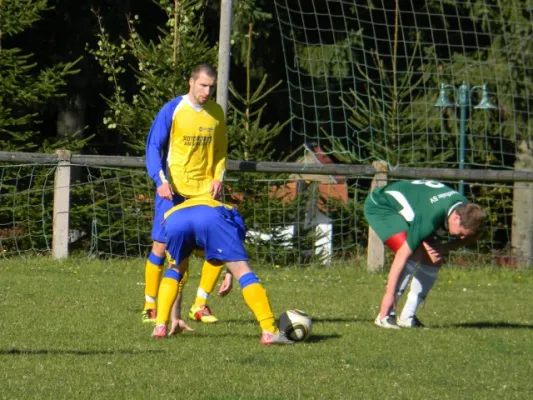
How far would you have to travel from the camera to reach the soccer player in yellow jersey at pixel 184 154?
9.64 m

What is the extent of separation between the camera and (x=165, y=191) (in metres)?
9.30

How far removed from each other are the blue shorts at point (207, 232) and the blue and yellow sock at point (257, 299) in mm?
158

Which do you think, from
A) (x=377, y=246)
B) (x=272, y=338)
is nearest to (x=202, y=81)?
Result: (x=272, y=338)

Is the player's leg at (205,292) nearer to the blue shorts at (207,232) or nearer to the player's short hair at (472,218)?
the blue shorts at (207,232)

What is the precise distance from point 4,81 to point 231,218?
8768 millimetres

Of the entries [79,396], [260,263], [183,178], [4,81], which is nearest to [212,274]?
[183,178]

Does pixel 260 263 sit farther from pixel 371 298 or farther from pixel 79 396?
pixel 79 396

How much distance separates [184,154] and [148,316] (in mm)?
1302

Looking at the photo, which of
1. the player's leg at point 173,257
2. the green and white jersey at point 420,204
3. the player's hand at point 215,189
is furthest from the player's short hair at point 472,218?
the player's leg at point 173,257

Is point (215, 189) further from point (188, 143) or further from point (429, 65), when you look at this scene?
point (429, 65)

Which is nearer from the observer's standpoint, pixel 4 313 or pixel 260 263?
pixel 4 313

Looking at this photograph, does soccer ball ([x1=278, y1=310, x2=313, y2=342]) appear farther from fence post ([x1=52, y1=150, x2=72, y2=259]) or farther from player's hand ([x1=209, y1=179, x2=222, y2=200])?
fence post ([x1=52, y1=150, x2=72, y2=259])

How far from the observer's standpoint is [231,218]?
8641 millimetres

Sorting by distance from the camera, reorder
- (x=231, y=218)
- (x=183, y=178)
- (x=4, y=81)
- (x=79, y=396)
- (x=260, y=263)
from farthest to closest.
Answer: (x=4, y=81) < (x=260, y=263) < (x=183, y=178) < (x=231, y=218) < (x=79, y=396)
